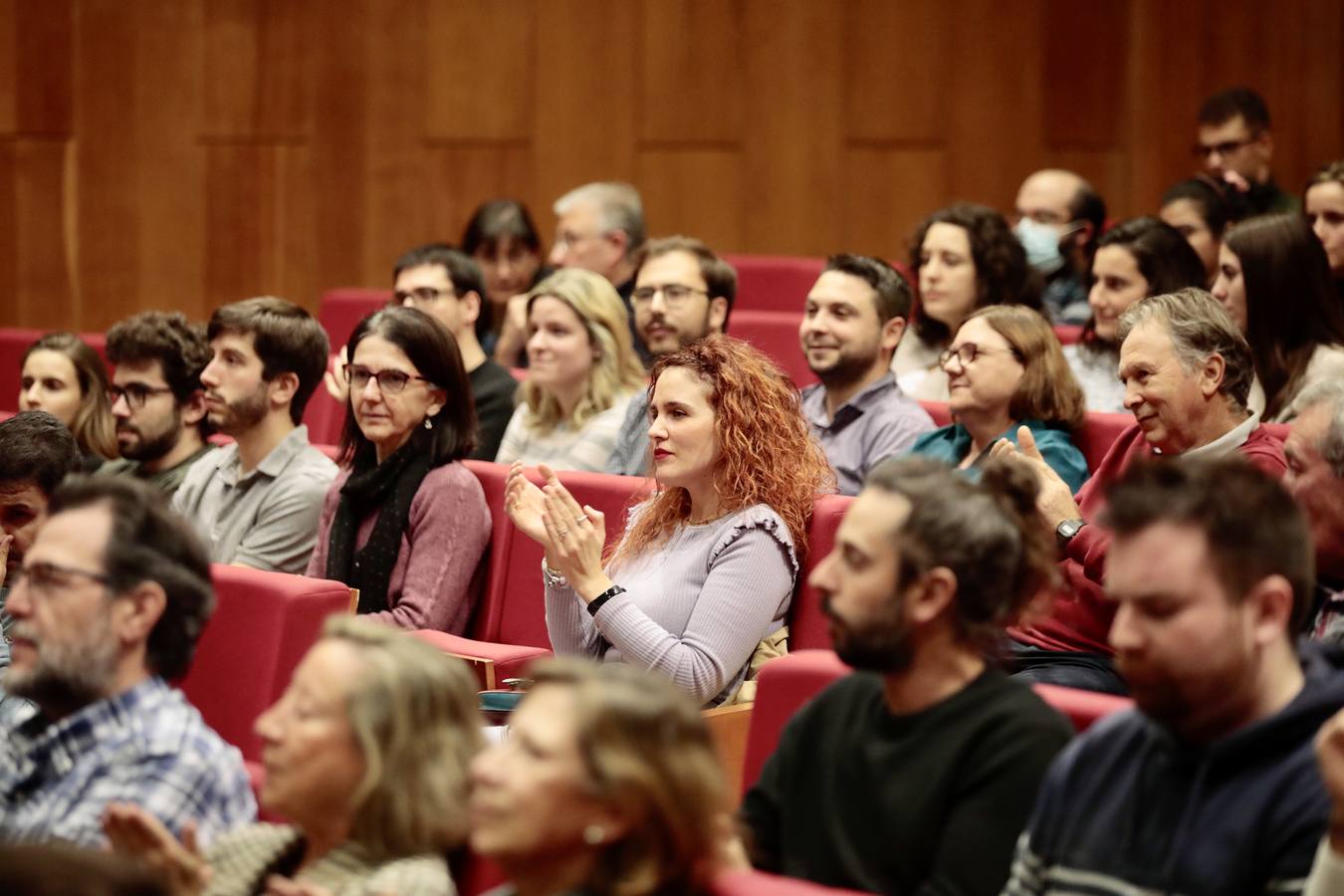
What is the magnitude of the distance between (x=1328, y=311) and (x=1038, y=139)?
2.33m

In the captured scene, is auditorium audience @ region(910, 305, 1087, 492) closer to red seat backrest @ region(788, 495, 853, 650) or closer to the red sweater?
the red sweater

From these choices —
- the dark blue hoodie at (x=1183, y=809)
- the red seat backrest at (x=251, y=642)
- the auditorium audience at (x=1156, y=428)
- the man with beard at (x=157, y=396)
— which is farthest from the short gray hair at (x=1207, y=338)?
the man with beard at (x=157, y=396)

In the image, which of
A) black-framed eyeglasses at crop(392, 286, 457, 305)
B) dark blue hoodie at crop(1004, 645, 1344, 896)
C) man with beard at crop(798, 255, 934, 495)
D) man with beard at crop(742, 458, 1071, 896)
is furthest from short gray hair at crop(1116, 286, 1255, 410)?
black-framed eyeglasses at crop(392, 286, 457, 305)

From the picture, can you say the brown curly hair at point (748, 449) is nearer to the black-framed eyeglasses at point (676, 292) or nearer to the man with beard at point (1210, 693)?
the man with beard at point (1210, 693)

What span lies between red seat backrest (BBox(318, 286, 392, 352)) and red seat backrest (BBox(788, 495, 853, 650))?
2.13 metres

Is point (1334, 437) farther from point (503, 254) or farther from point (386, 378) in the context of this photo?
point (503, 254)

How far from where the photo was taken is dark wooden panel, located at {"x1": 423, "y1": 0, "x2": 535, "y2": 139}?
16.0 feet

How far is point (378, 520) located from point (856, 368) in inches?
36.5

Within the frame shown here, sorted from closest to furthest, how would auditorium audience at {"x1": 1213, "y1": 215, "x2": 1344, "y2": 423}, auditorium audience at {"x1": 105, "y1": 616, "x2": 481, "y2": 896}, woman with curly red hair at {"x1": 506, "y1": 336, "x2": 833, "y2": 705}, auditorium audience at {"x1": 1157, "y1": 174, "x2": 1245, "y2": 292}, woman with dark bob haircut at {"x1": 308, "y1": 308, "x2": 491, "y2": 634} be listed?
auditorium audience at {"x1": 105, "y1": 616, "x2": 481, "y2": 896} < woman with curly red hair at {"x1": 506, "y1": 336, "x2": 833, "y2": 705} < woman with dark bob haircut at {"x1": 308, "y1": 308, "x2": 491, "y2": 634} < auditorium audience at {"x1": 1213, "y1": 215, "x2": 1344, "y2": 423} < auditorium audience at {"x1": 1157, "y1": 174, "x2": 1245, "y2": 292}

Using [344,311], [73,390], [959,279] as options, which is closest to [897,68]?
[959,279]

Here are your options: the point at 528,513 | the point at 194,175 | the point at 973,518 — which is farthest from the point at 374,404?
the point at 194,175

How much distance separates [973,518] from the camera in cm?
141

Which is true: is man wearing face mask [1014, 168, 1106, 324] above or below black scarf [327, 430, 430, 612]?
above

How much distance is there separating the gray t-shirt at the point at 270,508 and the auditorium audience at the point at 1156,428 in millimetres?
1056
